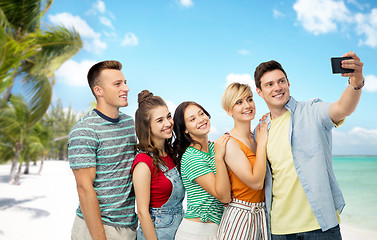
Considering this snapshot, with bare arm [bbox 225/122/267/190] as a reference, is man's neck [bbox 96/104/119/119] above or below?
above

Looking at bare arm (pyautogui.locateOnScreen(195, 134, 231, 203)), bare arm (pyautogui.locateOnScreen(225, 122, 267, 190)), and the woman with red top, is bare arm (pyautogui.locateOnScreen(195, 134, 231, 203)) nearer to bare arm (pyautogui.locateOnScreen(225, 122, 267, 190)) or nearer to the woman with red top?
bare arm (pyautogui.locateOnScreen(225, 122, 267, 190))

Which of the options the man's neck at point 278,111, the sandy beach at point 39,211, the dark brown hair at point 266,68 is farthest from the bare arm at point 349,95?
the sandy beach at point 39,211

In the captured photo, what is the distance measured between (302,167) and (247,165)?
1.38ft

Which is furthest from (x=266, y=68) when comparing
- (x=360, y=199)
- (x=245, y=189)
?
(x=360, y=199)

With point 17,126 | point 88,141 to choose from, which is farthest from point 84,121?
point 17,126

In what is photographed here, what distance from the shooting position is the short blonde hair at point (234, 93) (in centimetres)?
271

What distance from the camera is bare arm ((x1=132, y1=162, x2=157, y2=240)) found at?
2.56 metres

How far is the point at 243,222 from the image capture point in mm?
2479

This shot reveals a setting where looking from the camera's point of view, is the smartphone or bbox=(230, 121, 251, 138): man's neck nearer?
the smartphone

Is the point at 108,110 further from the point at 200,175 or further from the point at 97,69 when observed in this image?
the point at 200,175

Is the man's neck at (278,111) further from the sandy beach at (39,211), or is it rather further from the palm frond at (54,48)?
the palm frond at (54,48)

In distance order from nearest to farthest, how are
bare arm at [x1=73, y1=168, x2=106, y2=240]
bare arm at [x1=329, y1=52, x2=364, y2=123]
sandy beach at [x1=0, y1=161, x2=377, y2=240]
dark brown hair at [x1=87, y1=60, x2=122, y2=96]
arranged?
bare arm at [x1=329, y1=52, x2=364, y2=123] → bare arm at [x1=73, y1=168, x2=106, y2=240] → dark brown hair at [x1=87, y1=60, x2=122, y2=96] → sandy beach at [x1=0, y1=161, x2=377, y2=240]

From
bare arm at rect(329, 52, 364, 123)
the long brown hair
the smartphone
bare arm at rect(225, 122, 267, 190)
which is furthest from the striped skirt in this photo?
the smartphone

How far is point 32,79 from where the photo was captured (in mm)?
11406
